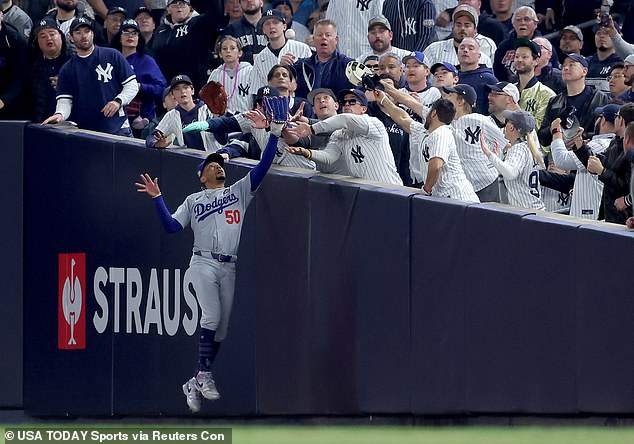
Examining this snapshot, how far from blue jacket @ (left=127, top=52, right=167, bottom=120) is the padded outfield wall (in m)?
1.86

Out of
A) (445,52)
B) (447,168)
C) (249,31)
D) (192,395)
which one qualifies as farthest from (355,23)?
(192,395)

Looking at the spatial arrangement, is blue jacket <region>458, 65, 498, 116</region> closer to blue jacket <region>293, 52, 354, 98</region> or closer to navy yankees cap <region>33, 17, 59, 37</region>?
blue jacket <region>293, 52, 354, 98</region>

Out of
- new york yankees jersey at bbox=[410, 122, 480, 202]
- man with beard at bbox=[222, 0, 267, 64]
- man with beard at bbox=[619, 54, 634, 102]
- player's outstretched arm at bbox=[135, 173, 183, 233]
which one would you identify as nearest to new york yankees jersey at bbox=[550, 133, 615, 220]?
man with beard at bbox=[619, 54, 634, 102]

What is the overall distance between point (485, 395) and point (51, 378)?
4.65 meters

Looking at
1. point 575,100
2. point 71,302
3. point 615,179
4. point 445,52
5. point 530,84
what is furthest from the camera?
point 445,52

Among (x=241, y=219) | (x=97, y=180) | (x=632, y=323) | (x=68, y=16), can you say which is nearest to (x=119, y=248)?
(x=97, y=180)

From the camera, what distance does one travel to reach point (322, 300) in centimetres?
1214

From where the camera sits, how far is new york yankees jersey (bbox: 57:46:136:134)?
1407cm

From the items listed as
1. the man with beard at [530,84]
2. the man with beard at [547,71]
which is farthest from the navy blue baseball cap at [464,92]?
the man with beard at [547,71]

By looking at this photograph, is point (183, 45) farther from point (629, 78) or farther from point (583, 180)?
point (583, 180)

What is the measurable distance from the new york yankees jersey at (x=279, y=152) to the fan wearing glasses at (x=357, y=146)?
617 millimetres

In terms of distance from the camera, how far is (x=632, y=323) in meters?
10.1

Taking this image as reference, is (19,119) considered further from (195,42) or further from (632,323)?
(632,323)

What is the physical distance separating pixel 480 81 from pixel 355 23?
244cm
